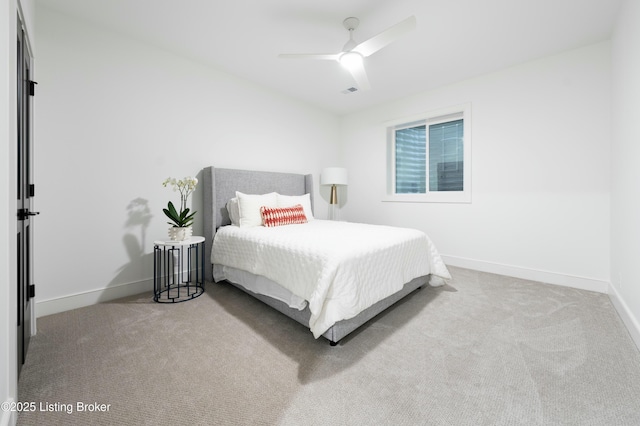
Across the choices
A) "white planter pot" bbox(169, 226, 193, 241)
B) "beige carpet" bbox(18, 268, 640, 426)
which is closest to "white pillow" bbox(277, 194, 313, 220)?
"white planter pot" bbox(169, 226, 193, 241)

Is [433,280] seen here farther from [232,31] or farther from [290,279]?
[232,31]

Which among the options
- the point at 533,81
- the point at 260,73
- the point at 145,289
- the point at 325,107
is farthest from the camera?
the point at 325,107

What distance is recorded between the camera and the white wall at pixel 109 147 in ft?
7.31

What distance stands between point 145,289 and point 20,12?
7.59 ft

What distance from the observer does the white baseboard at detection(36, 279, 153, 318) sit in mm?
2205

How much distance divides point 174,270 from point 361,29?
3.09 metres

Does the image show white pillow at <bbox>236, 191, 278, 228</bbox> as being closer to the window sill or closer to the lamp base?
the lamp base

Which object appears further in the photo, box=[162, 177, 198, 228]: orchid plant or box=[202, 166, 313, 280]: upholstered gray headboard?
box=[202, 166, 313, 280]: upholstered gray headboard

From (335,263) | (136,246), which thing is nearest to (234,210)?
(136,246)

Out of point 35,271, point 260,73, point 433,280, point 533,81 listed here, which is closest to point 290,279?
point 433,280

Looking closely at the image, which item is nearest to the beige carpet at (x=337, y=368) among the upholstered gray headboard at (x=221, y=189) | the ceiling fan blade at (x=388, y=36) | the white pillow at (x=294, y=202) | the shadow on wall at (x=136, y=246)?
the shadow on wall at (x=136, y=246)

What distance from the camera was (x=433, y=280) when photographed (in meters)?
2.80

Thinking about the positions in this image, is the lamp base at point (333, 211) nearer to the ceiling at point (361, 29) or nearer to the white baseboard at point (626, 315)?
the ceiling at point (361, 29)

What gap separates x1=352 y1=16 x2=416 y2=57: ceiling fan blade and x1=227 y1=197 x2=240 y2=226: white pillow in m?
1.98
